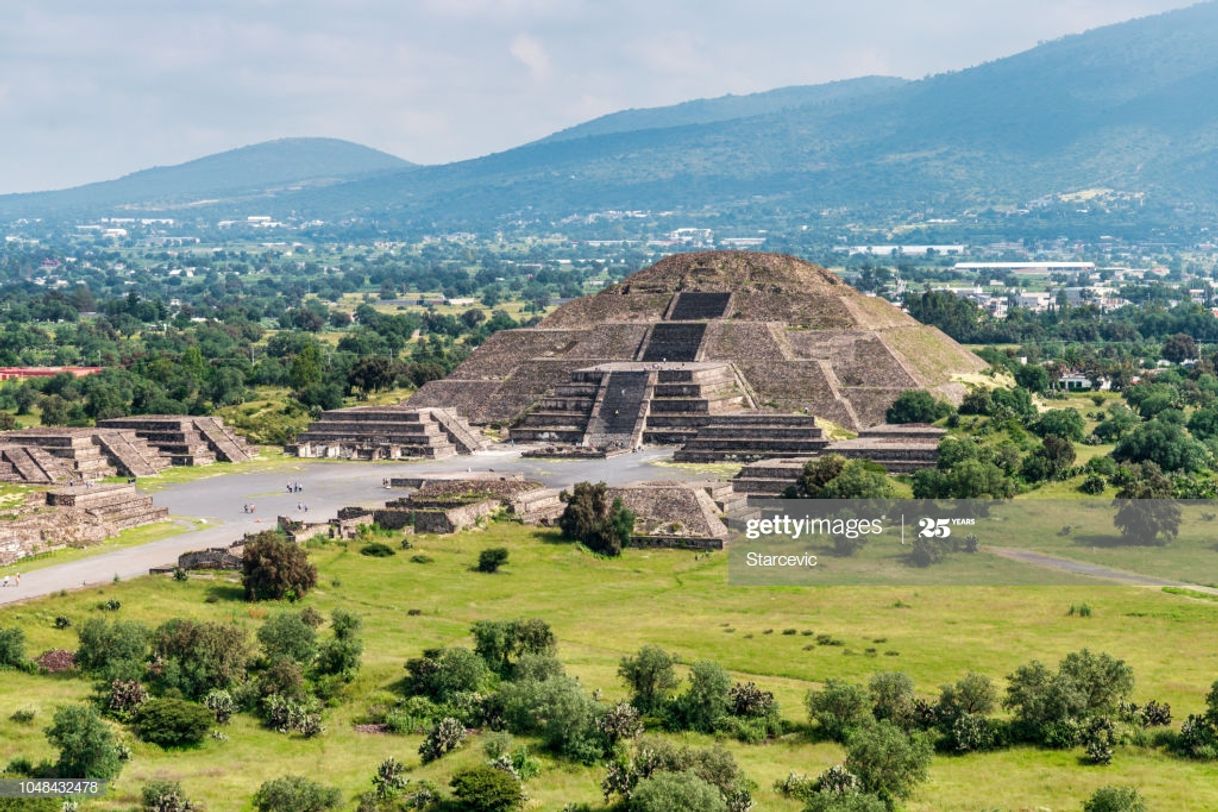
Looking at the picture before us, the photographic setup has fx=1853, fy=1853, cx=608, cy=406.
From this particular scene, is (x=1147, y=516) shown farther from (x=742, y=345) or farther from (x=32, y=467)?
(x=32, y=467)

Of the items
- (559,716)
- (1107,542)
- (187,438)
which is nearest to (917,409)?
(1107,542)

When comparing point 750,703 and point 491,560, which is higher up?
point 491,560

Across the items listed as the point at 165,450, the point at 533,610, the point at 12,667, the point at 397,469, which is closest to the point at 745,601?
the point at 533,610

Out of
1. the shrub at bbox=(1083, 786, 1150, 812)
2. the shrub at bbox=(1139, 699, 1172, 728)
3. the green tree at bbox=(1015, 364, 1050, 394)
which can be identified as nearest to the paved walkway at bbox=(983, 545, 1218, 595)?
the shrub at bbox=(1139, 699, 1172, 728)

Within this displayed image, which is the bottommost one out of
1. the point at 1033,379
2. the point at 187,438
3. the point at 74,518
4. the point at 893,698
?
the point at 893,698

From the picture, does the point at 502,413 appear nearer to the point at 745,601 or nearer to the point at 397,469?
the point at 397,469

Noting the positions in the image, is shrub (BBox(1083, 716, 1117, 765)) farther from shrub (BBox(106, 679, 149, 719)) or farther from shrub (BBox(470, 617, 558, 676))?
shrub (BBox(106, 679, 149, 719))
